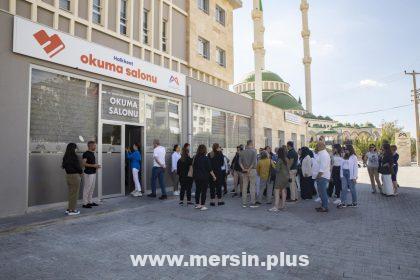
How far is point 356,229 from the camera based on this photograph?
646cm

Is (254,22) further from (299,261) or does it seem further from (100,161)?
(299,261)

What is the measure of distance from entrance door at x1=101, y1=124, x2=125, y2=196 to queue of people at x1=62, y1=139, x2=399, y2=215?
1.51ft

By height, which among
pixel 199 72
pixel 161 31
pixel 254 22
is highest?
pixel 254 22

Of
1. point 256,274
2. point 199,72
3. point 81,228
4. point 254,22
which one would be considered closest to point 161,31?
point 199,72

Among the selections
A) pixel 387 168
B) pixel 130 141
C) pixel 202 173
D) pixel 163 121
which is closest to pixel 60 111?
pixel 130 141

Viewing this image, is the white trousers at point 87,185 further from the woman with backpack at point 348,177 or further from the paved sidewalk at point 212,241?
the woman with backpack at point 348,177

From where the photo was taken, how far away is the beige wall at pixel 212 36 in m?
Result: 15.0

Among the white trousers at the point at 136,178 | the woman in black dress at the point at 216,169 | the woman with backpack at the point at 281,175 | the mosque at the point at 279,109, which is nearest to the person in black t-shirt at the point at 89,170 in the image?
the white trousers at the point at 136,178

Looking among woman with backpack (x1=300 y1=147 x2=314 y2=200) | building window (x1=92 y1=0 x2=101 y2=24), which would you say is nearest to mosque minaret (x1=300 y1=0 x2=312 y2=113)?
woman with backpack (x1=300 y1=147 x2=314 y2=200)

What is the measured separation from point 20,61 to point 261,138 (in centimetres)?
1600

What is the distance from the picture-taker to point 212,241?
5598mm

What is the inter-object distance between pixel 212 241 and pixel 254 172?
4.21 metres

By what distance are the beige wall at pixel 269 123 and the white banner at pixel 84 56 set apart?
9053mm

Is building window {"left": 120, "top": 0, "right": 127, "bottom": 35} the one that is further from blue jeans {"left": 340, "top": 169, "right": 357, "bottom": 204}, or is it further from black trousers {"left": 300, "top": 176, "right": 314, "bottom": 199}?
blue jeans {"left": 340, "top": 169, "right": 357, "bottom": 204}
